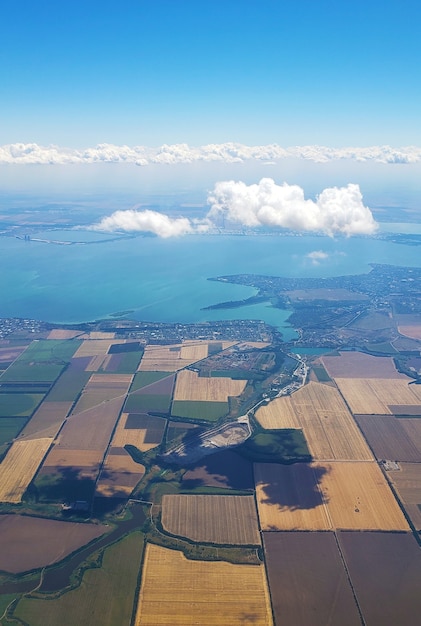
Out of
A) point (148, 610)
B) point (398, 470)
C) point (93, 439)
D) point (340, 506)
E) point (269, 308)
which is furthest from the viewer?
point (269, 308)

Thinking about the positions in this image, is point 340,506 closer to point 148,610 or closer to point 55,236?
point 148,610

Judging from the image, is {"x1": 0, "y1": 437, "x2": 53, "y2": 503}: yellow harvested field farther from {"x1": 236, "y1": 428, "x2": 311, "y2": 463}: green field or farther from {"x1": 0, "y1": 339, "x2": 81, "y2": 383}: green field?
{"x1": 236, "y1": 428, "x2": 311, "y2": 463}: green field

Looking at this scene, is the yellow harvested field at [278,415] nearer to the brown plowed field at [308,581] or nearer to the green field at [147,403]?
the green field at [147,403]

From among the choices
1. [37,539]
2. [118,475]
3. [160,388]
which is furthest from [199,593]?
[160,388]

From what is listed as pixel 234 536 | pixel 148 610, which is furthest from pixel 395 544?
pixel 148 610

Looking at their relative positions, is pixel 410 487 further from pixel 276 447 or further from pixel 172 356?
pixel 172 356

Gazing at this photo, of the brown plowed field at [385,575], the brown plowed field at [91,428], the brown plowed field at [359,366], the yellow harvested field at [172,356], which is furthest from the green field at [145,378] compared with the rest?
the brown plowed field at [385,575]
